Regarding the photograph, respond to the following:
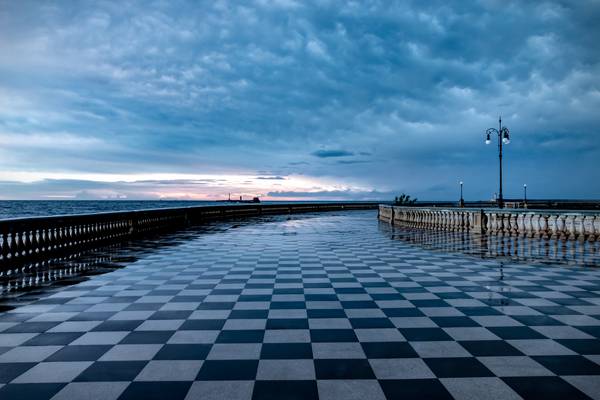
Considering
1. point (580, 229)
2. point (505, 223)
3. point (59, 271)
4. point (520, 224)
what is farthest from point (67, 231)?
point (580, 229)

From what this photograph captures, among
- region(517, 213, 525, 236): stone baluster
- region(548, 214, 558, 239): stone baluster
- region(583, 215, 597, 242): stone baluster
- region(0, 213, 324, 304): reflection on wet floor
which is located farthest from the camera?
region(517, 213, 525, 236): stone baluster

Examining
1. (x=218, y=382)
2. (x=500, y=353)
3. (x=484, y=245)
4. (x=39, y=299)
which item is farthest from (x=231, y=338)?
(x=484, y=245)

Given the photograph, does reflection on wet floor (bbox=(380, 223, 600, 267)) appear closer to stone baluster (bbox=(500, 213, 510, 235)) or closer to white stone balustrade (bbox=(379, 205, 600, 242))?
white stone balustrade (bbox=(379, 205, 600, 242))

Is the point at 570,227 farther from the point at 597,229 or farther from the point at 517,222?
the point at 517,222

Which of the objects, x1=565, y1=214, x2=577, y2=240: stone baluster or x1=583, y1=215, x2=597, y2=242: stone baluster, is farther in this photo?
x1=565, y1=214, x2=577, y2=240: stone baluster

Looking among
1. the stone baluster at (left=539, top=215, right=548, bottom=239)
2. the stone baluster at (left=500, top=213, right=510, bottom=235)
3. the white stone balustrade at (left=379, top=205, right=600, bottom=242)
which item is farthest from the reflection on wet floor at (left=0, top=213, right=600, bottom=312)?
the stone baluster at (left=500, top=213, right=510, bottom=235)

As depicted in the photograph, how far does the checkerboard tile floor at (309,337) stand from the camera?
11.9ft

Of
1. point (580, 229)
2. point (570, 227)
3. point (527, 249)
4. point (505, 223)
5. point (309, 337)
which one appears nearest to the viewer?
point (309, 337)

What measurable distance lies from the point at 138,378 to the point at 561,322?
5.27 m

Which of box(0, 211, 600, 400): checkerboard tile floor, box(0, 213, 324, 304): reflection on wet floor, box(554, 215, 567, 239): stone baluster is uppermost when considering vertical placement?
box(554, 215, 567, 239): stone baluster

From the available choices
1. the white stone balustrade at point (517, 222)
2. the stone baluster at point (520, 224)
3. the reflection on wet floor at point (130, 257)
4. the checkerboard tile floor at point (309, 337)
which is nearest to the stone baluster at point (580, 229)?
the white stone balustrade at point (517, 222)

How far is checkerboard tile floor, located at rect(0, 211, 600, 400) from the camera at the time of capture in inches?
142

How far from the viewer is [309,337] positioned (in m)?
4.89

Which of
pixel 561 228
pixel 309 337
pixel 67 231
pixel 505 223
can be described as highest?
pixel 67 231
